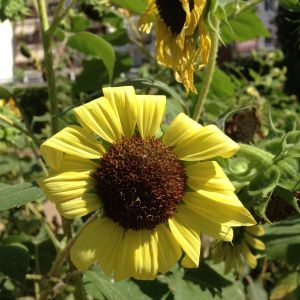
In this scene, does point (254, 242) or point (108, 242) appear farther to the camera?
point (254, 242)

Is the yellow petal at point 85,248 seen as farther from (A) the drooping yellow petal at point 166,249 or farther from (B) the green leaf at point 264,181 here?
(B) the green leaf at point 264,181

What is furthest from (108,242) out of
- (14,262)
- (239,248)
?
(239,248)

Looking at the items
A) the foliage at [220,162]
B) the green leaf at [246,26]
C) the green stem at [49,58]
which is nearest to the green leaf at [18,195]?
the foliage at [220,162]

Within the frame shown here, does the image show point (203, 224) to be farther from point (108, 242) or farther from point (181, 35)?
point (181, 35)

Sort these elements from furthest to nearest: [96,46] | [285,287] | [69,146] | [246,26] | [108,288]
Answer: [246,26]
[285,287]
[96,46]
[108,288]
[69,146]

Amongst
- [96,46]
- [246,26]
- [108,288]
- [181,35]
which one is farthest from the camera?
[246,26]

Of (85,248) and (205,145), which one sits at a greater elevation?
(205,145)

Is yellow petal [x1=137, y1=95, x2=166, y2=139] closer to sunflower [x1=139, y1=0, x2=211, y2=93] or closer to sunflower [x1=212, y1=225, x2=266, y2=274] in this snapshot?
sunflower [x1=139, y1=0, x2=211, y2=93]
